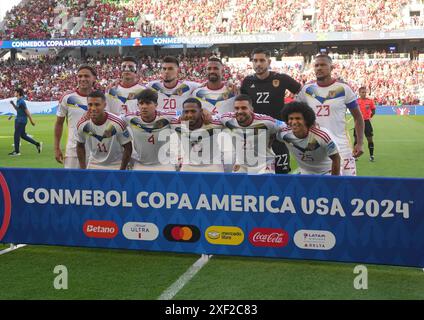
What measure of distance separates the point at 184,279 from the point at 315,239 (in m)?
1.33

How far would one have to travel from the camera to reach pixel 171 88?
7.81 metres

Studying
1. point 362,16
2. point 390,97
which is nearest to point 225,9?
point 362,16

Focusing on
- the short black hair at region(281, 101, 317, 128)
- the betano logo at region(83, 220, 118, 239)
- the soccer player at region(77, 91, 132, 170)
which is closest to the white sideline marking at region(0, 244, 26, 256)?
the betano logo at region(83, 220, 118, 239)

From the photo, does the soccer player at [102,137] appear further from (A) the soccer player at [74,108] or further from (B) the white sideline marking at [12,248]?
(B) the white sideline marking at [12,248]

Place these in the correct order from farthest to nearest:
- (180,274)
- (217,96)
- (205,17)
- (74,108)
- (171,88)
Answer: (205,17) → (171,88) → (74,108) → (217,96) → (180,274)

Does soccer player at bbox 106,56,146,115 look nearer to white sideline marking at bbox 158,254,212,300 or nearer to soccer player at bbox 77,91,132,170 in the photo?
soccer player at bbox 77,91,132,170

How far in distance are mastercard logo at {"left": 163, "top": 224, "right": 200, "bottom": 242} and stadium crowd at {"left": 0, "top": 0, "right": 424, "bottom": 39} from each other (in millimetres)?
42338

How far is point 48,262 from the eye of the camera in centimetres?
561

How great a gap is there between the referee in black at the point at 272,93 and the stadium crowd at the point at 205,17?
40.4 metres

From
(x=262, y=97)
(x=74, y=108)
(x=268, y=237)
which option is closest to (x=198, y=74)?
(x=74, y=108)

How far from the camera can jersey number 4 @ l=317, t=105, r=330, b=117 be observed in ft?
22.0

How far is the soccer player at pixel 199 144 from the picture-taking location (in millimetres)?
6582

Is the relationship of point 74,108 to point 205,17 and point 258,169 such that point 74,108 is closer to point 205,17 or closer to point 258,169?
point 258,169
